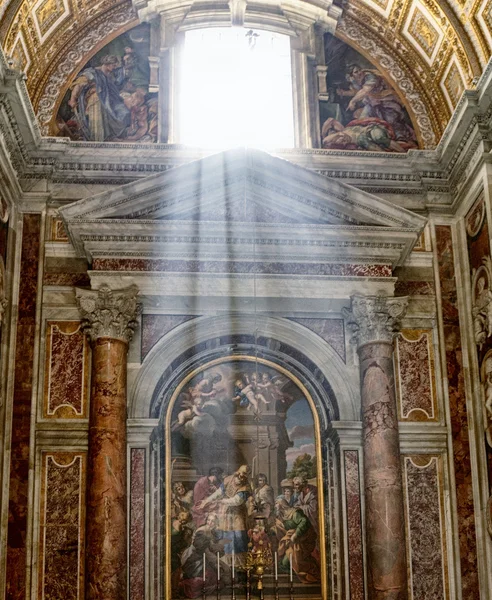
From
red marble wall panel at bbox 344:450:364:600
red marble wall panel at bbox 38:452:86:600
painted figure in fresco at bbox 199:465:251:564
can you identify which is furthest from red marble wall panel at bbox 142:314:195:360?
red marble wall panel at bbox 344:450:364:600

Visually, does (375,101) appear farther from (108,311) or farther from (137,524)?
(137,524)

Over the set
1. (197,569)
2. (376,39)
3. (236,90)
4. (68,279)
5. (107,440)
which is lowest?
(197,569)

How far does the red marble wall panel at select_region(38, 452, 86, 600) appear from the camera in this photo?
14.4 metres

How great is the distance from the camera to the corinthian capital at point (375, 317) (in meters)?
15.1

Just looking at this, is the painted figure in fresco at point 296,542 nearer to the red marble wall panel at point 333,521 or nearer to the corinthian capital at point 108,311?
the red marble wall panel at point 333,521

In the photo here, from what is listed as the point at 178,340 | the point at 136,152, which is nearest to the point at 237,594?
the point at 178,340

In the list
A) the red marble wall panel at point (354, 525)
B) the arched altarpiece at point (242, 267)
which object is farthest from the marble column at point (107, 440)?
the red marble wall panel at point (354, 525)

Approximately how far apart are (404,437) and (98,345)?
178 inches

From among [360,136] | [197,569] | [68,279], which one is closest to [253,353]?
[68,279]

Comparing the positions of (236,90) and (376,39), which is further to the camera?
(376,39)

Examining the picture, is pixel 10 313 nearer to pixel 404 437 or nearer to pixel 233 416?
pixel 233 416

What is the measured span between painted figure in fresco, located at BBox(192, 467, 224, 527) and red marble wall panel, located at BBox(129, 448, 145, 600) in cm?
75

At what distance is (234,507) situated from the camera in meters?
15.0

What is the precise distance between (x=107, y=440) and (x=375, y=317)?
4107mm
